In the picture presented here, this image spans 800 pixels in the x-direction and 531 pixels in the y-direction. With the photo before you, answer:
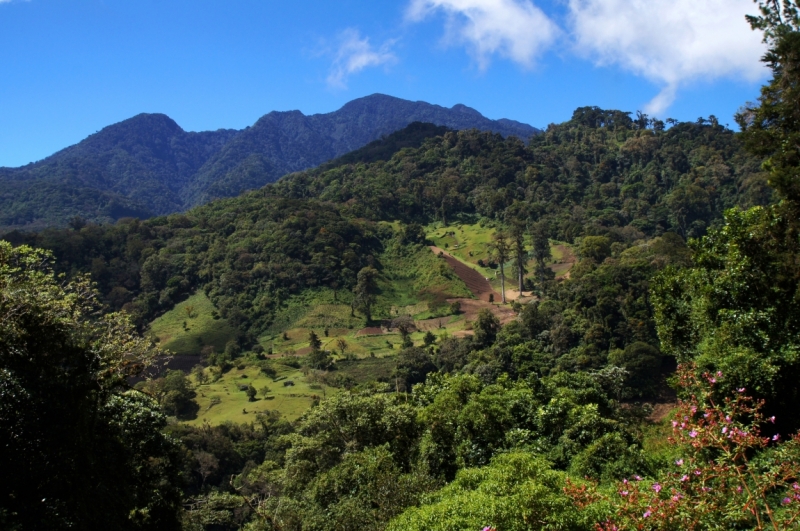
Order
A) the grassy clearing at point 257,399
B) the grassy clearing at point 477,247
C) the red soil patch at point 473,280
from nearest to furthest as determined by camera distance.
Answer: the grassy clearing at point 257,399 → the red soil patch at point 473,280 → the grassy clearing at point 477,247

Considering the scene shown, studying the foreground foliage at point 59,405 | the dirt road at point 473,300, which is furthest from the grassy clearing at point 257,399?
the foreground foliage at point 59,405

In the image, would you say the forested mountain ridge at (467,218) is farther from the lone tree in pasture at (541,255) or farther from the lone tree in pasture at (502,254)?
the lone tree in pasture at (502,254)

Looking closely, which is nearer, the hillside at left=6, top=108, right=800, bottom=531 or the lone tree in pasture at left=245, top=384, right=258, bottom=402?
the hillside at left=6, top=108, right=800, bottom=531

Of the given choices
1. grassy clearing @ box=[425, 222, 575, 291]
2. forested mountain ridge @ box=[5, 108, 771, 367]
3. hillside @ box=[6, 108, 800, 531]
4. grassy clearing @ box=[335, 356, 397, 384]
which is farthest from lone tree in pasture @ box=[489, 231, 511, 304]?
grassy clearing @ box=[335, 356, 397, 384]

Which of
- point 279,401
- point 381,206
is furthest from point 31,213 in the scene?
point 279,401

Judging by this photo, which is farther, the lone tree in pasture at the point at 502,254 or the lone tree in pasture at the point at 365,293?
the lone tree in pasture at the point at 502,254

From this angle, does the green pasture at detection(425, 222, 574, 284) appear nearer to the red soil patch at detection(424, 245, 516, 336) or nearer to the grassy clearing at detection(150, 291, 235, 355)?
the red soil patch at detection(424, 245, 516, 336)

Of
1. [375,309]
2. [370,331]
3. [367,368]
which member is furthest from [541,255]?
[367,368]

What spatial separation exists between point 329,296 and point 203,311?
15951 mm

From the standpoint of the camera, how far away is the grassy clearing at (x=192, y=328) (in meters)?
58.3

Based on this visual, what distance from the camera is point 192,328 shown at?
205ft

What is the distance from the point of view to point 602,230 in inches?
2926

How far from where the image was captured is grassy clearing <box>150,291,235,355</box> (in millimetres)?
58281

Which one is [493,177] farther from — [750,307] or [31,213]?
[31,213]
